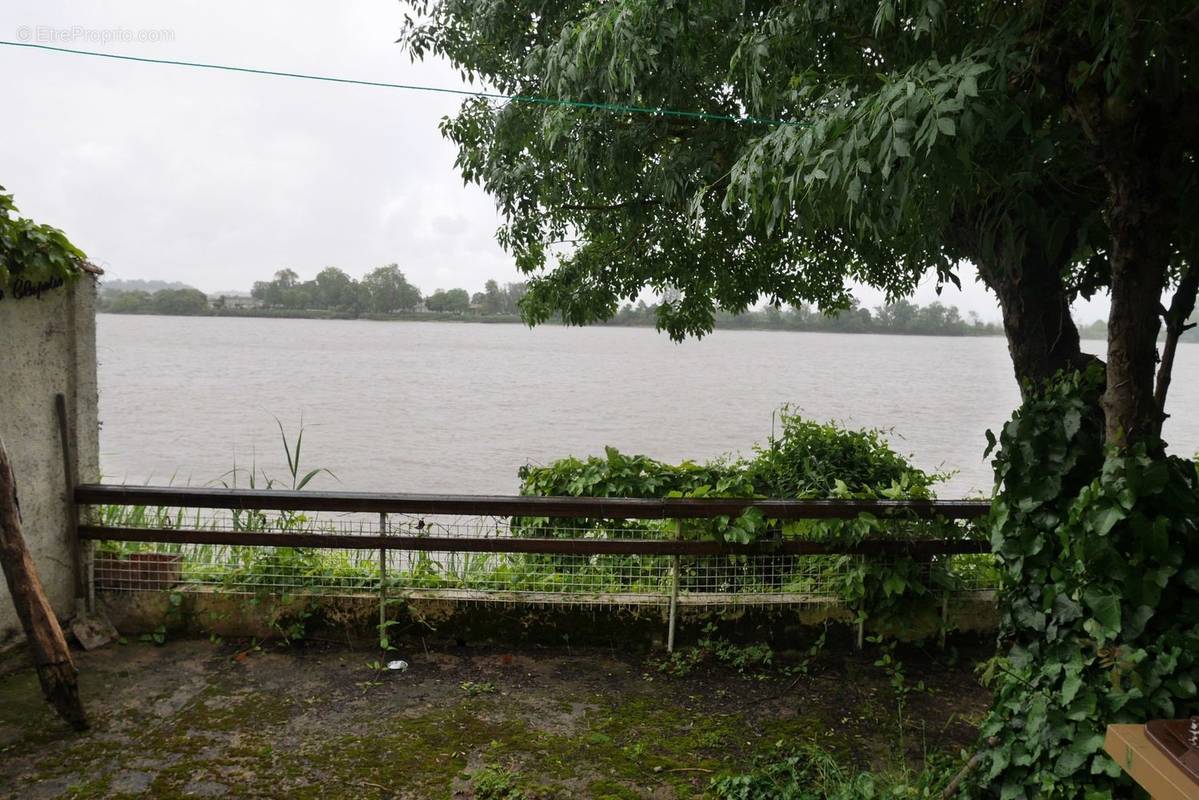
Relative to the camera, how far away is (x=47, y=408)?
185 inches

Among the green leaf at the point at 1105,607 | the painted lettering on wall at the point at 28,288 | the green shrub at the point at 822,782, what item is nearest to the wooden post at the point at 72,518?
the painted lettering on wall at the point at 28,288

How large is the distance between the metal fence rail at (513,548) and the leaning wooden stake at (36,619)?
0.94 metres

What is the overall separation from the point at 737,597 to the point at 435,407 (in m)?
28.2

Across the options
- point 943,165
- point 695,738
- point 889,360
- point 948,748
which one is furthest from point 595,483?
point 889,360

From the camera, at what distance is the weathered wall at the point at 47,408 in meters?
4.43

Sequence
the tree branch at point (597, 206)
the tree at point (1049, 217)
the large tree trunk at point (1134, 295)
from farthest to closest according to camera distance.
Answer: the tree branch at point (597, 206)
the large tree trunk at point (1134, 295)
the tree at point (1049, 217)

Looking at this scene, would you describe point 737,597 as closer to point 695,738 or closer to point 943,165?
point 695,738

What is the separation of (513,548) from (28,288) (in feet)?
9.89

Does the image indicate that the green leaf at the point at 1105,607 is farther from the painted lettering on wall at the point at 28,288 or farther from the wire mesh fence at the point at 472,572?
the painted lettering on wall at the point at 28,288

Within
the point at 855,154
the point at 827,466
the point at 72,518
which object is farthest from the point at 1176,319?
the point at 72,518

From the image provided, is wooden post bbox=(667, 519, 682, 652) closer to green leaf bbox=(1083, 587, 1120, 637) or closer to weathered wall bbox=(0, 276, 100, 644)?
green leaf bbox=(1083, 587, 1120, 637)

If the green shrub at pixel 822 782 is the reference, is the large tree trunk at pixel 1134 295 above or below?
above

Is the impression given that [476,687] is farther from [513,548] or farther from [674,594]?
[674,594]

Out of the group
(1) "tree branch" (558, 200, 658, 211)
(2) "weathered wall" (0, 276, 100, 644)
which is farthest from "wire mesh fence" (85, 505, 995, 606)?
(1) "tree branch" (558, 200, 658, 211)
